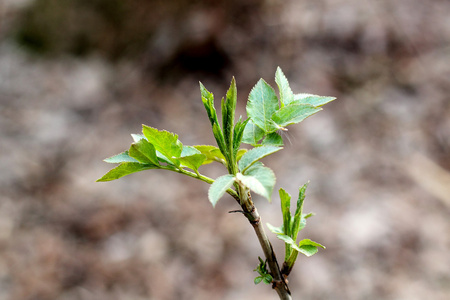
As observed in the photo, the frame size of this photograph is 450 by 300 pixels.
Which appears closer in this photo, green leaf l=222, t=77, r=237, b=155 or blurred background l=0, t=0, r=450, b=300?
green leaf l=222, t=77, r=237, b=155

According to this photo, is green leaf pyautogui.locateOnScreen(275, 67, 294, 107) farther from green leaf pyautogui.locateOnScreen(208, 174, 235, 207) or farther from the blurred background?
the blurred background

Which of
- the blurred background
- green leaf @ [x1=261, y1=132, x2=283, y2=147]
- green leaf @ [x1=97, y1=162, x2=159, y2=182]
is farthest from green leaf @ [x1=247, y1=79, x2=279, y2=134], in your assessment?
the blurred background

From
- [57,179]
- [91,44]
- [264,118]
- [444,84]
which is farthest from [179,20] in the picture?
[264,118]

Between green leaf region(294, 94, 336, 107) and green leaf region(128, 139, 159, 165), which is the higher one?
green leaf region(294, 94, 336, 107)

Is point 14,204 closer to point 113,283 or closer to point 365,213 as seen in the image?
point 113,283

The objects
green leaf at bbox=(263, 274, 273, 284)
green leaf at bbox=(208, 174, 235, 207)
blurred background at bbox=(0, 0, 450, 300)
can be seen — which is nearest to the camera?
green leaf at bbox=(208, 174, 235, 207)

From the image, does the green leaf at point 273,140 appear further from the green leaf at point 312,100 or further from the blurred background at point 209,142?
the blurred background at point 209,142
